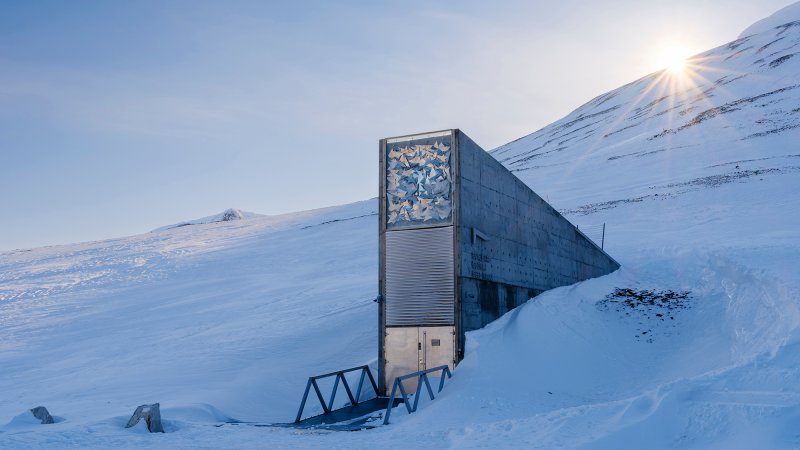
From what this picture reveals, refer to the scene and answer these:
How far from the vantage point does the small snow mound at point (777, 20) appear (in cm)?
11425

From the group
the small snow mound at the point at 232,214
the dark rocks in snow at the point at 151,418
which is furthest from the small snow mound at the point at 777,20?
the dark rocks in snow at the point at 151,418

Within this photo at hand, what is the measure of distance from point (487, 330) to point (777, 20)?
123536 mm

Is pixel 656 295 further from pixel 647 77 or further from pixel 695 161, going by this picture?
pixel 647 77

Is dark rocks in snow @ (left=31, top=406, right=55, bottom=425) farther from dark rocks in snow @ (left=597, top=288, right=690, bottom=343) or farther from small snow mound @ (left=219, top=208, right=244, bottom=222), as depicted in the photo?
small snow mound @ (left=219, top=208, right=244, bottom=222)

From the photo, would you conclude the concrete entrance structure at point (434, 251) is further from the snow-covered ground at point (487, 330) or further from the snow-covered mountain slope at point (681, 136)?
the snow-covered mountain slope at point (681, 136)

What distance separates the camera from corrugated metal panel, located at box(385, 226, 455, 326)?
55.9ft

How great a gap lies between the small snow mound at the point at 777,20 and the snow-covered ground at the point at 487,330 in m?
70.1

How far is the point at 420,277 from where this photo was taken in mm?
17375

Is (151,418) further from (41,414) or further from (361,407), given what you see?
(361,407)

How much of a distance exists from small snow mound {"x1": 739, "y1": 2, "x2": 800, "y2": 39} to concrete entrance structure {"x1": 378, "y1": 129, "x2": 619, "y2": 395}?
11113 cm

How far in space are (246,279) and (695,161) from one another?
32816 millimetres

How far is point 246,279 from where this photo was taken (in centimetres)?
3591

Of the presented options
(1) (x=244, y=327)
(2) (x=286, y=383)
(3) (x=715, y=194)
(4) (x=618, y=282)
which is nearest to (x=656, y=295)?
(4) (x=618, y=282)

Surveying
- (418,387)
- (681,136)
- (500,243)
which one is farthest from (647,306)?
(681,136)
